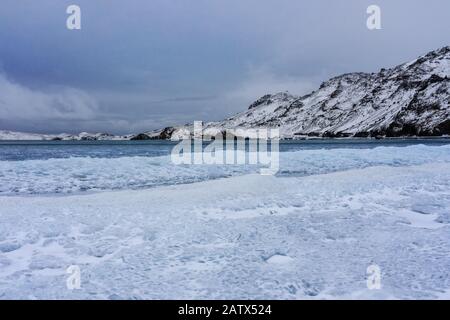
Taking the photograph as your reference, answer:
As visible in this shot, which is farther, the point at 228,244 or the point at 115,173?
the point at 115,173

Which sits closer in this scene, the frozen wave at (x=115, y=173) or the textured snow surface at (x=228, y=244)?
the textured snow surface at (x=228, y=244)

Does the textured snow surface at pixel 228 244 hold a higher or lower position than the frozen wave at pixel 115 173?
lower

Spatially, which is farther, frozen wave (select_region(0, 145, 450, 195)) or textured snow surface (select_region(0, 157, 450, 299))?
frozen wave (select_region(0, 145, 450, 195))

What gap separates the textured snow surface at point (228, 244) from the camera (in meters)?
5.04

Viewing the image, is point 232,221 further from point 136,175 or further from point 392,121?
point 392,121

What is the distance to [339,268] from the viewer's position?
5.63 meters

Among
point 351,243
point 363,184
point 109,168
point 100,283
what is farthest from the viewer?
point 109,168

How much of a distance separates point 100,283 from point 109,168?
1396cm

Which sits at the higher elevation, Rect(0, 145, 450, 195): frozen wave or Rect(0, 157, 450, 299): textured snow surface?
Rect(0, 145, 450, 195): frozen wave

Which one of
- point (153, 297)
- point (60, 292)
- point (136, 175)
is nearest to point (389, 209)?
point (153, 297)

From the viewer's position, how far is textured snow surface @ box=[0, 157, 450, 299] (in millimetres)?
5043

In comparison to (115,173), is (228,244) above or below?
below

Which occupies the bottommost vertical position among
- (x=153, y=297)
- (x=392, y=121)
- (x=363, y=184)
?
(x=153, y=297)

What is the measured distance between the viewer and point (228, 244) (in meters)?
6.77
